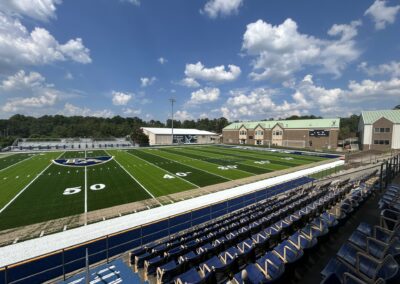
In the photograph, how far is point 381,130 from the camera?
50.3m

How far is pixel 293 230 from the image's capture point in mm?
7875

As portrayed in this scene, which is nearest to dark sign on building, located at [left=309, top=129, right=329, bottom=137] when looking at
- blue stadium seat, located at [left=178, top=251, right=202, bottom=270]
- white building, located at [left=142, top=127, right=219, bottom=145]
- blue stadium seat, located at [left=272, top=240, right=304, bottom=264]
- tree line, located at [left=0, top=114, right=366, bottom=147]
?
tree line, located at [left=0, top=114, right=366, bottom=147]

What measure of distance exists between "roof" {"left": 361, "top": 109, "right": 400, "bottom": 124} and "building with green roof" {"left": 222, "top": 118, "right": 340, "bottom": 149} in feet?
20.5

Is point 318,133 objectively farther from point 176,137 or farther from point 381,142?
point 176,137

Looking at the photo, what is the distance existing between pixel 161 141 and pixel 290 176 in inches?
2243

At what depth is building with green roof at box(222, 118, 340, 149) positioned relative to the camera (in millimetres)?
58838

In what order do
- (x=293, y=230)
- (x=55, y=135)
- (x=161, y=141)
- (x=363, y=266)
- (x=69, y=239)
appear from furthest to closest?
(x=55, y=135) < (x=161, y=141) < (x=69, y=239) < (x=293, y=230) < (x=363, y=266)

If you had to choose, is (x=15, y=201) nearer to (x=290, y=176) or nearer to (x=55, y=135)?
(x=290, y=176)

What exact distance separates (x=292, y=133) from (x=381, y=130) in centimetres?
2207

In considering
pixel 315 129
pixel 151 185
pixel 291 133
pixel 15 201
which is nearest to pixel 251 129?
pixel 291 133

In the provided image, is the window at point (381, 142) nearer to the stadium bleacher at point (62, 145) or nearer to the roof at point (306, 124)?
the roof at point (306, 124)

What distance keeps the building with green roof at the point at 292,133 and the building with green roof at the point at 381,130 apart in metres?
6.52

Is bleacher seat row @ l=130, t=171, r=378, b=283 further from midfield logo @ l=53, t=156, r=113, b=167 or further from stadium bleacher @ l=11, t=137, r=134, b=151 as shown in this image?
stadium bleacher @ l=11, t=137, r=134, b=151

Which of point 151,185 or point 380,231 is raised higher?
point 380,231
